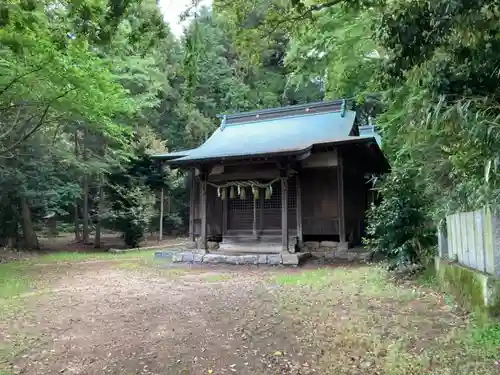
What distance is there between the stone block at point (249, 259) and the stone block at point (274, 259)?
1.10ft

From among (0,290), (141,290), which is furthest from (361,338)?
(0,290)

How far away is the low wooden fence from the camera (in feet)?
13.7

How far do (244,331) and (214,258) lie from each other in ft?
23.3

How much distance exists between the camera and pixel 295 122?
15039mm

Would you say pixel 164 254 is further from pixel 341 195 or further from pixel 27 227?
pixel 27 227

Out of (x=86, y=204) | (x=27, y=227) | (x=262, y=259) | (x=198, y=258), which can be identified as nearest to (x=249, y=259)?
(x=262, y=259)

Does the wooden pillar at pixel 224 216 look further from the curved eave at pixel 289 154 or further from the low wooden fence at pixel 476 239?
the low wooden fence at pixel 476 239

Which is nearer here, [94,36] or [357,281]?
[94,36]

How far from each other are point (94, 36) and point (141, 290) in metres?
4.64

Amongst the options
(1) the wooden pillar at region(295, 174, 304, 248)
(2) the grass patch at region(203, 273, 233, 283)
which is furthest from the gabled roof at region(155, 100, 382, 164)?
(2) the grass patch at region(203, 273, 233, 283)

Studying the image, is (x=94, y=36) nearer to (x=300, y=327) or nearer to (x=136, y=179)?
(x=300, y=327)

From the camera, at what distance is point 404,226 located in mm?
7613

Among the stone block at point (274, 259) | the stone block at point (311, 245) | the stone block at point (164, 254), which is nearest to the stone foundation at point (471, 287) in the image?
the stone block at point (274, 259)

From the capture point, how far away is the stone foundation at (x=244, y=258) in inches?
438
